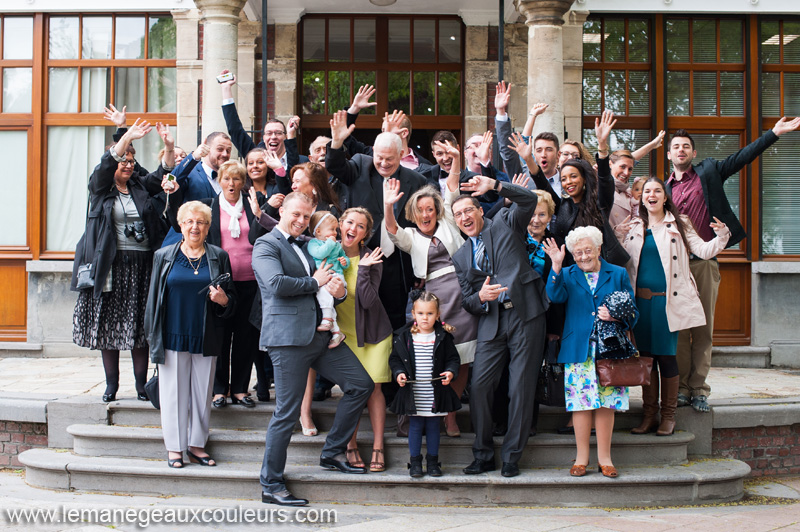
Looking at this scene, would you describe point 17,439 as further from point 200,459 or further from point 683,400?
point 683,400

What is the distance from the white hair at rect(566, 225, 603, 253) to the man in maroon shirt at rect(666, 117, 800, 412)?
50.4 inches

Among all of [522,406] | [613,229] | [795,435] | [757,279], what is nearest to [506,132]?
[613,229]

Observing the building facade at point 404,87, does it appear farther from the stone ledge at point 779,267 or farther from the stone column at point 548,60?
the stone column at point 548,60

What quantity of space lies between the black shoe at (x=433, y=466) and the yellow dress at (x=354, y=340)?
586 mm

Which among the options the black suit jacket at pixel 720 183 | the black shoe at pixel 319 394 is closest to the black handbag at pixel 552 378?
the black shoe at pixel 319 394

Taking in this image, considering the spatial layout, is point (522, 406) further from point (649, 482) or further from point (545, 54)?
point (545, 54)

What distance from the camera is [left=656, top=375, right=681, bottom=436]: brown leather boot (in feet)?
20.0

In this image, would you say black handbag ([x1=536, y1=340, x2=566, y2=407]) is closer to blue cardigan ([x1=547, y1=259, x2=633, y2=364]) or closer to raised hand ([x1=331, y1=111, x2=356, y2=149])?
blue cardigan ([x1=547, y1=259, x2=633, y2=364])

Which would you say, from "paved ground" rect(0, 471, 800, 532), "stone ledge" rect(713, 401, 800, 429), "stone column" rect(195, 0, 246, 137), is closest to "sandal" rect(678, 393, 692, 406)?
"stone ledge" rect(713, 401, 800, 429)

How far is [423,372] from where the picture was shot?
5422mm

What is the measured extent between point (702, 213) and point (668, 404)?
5.37 ft

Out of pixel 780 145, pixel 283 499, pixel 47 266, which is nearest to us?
pixel 283 499

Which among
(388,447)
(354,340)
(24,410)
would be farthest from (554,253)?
(24,410)

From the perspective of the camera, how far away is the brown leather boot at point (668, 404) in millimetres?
6090
